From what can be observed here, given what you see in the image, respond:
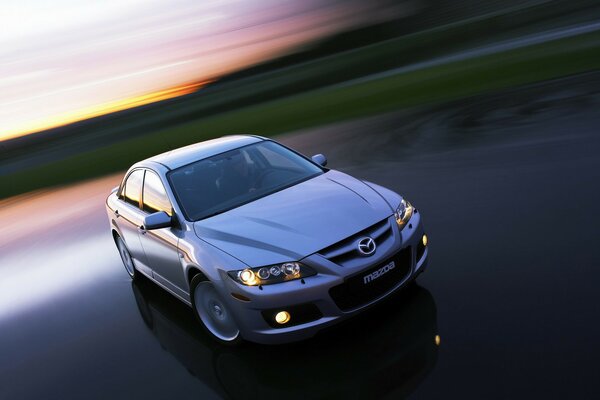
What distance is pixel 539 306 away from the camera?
15.2 feet

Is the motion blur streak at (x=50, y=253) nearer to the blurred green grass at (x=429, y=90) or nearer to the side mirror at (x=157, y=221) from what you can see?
the side mirror at (x=157, y=221)

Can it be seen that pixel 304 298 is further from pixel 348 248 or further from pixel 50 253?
pixel 50 253

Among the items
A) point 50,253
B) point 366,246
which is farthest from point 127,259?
point 366,246

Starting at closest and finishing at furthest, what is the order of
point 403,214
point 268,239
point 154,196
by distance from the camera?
1. point 268,239
2. point 403,214
3. point 154,196

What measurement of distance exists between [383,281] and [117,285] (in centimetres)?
406

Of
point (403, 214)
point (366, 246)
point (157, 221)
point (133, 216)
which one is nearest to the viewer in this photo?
point (366, 246)

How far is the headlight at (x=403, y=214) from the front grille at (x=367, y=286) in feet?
0.83

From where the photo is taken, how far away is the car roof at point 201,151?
6.32 metres

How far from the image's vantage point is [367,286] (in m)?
4.60

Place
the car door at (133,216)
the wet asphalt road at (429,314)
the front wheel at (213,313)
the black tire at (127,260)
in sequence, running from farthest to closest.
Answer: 1. the black tire at (127,260)
2. the car door at (133,216)
3. the front wheel at (213,313)
4. the wet asphalt road at (429,314)

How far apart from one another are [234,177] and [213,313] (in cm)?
145

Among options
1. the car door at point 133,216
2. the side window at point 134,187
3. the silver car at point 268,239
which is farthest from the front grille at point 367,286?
the side window at point 134,187

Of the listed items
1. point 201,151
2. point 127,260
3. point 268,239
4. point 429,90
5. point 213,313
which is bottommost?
point 429,90

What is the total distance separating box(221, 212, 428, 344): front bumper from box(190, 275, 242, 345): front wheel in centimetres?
21
